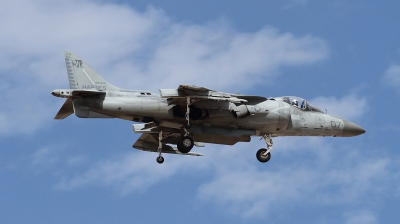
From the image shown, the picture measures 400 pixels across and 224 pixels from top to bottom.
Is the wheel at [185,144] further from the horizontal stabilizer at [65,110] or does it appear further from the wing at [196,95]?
the horizontal stabilizer at [65,110]

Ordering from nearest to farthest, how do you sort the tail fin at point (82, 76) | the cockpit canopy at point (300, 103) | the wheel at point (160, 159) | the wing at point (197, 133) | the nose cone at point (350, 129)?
the tail fin at point (82, 76)
the wing at point (197, 133)
the cockpit canopy at point (300, 103)
the wheel at point (160, 159)
the nose cone at point (350, 129)

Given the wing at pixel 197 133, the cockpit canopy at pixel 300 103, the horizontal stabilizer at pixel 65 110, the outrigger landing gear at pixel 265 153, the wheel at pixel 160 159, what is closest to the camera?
the horizontal stabilizer at pixel 65 110

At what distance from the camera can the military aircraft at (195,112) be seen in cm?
4094

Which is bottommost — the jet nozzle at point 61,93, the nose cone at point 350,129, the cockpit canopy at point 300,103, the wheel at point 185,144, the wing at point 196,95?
the wheel at point 185,144

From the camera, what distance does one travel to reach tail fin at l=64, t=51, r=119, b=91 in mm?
41469

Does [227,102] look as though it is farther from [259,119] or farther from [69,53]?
[69,53]

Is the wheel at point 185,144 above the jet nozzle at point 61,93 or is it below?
below

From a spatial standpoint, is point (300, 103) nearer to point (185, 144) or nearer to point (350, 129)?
point (350, 129)

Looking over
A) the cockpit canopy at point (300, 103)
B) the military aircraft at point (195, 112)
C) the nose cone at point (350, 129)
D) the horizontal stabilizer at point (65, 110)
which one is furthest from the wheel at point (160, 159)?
the nose cone at point (350, 129)

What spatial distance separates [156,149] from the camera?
4800 centimetres

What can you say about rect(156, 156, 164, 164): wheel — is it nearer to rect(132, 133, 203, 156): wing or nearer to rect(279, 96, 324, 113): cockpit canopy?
rect(132, 133, 203, 156): wing

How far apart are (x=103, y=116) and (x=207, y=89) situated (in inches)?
197

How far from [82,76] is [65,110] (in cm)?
196

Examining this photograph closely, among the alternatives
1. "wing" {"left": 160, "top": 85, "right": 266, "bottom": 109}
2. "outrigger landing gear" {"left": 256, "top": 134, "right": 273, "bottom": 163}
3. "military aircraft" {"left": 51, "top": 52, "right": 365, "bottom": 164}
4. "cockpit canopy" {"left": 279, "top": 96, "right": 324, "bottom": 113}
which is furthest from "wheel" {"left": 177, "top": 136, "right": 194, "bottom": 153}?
"cockpit canopy" {"left": 279, "top": 96, "right": 324, "bottom": 113}
